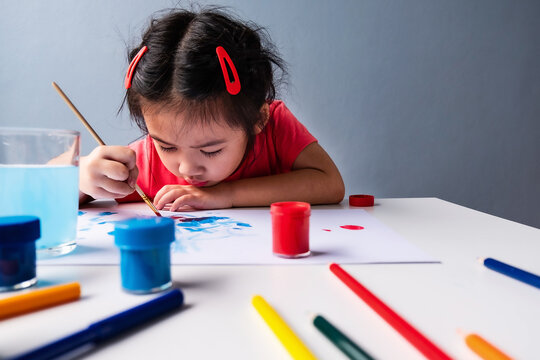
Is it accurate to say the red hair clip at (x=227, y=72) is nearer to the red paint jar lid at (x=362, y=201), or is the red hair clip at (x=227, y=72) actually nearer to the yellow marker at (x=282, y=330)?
the red paint jar lid at (x=362, y=201)

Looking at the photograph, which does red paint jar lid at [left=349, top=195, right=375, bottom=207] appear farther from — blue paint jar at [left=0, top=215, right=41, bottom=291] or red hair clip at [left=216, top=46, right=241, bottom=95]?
blue paint jar at [left=0, top=215, right=41, bottom=291]

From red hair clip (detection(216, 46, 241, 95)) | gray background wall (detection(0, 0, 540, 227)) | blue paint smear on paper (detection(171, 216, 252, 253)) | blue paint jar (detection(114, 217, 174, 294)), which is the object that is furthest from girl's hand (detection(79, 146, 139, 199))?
gray background wall (detection(0, 0, 540, 227))

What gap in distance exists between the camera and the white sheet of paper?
A: 1.43 ft

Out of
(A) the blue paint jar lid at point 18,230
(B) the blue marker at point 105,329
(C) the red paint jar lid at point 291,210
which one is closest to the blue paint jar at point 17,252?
(A) the blue paint jar lid at point 18,230

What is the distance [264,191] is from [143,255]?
0.47 m

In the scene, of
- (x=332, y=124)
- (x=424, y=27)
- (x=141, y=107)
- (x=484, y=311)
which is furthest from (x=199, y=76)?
(x=424, y=27)

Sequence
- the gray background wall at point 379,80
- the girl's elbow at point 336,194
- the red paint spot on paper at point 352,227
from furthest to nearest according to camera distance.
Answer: the gray background wall at point 379,80, the girl's elbow at point 336,194, the red paint spot on paper at point 352,227

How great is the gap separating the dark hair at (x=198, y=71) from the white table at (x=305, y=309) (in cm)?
41

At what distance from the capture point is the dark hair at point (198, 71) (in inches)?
28.9

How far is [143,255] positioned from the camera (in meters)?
0.34

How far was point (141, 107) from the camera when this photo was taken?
0.80 m

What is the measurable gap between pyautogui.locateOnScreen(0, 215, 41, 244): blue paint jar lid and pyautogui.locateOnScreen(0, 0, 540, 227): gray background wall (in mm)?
1304

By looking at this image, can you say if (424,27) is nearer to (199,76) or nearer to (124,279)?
(199,76)

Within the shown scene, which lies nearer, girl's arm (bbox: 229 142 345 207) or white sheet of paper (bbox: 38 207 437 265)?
white sheet of paper (bbox: 38 207 437 265)
